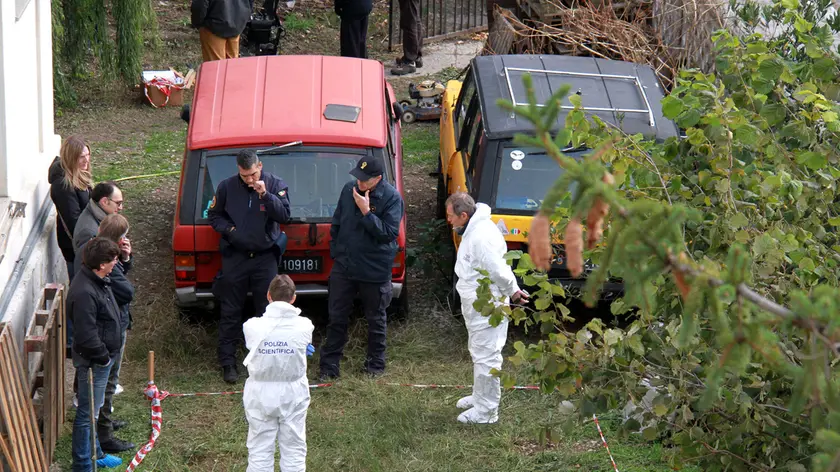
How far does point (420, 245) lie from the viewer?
10.4 metres

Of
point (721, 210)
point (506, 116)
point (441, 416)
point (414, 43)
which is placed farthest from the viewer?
point (414, 43)

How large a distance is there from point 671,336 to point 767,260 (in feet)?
1.58

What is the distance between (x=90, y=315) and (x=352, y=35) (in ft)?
32.5

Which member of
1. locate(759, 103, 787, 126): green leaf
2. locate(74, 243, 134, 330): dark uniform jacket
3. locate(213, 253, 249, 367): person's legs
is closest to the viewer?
locate(759, 103, 787, 126): green leaf

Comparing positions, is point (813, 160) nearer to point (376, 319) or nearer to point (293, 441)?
point (293, 441)

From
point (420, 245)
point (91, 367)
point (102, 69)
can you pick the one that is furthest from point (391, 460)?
point (102, 69)

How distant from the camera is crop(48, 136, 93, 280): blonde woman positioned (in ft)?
24.9

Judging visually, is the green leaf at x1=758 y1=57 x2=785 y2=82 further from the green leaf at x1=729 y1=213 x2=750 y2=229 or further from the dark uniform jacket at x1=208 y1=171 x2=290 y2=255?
the dark uniform jacket at x1=208 y1=171 x2=290 y2=255

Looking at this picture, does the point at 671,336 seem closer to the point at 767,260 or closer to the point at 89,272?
the point at 767,260

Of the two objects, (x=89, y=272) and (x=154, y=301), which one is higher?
(x=89, y=272)

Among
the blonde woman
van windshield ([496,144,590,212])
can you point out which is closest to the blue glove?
the blonde woman

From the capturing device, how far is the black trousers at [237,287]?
7688 mm

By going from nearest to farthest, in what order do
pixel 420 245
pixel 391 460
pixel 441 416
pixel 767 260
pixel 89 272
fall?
pixel 767 260, pixel 89 272, pixel 391 460, pixel 441 416, pixel 420 245

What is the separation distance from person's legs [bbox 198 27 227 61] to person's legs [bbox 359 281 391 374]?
22.6ft
